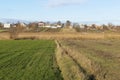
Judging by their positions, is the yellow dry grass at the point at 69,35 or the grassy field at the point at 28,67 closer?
the grassy field at the point at 28,67

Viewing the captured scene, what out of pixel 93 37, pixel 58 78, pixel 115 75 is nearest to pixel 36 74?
pixel 58 78

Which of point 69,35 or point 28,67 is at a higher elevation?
point 28,67

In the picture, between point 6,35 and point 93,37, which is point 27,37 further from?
point 93,37

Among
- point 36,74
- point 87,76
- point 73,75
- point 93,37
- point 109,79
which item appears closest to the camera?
point 109,79

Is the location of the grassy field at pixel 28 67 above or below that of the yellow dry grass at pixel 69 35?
above

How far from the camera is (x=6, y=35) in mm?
99438

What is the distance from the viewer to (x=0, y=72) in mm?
19969

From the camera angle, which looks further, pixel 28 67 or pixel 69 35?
pixel 69 35

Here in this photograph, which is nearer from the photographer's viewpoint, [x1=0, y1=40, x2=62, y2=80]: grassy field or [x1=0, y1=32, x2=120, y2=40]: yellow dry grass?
[x1=0, y1=40, x2=62, y2=80]: grassy field

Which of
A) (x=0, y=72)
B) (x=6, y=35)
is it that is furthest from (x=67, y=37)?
(x=0, y=72)

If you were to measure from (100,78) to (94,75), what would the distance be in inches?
57.8

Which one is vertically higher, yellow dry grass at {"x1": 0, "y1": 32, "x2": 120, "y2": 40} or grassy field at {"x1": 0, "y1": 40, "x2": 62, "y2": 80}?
grassy field at {"x1": 0, "y1": 40, "x2": 62, "y2": 80}

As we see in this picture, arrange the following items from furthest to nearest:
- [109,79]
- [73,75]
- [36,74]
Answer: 1. [36,74]
2. [73,75]
3. [109,79]

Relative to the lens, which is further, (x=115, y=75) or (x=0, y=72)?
(x=0, y=72)
